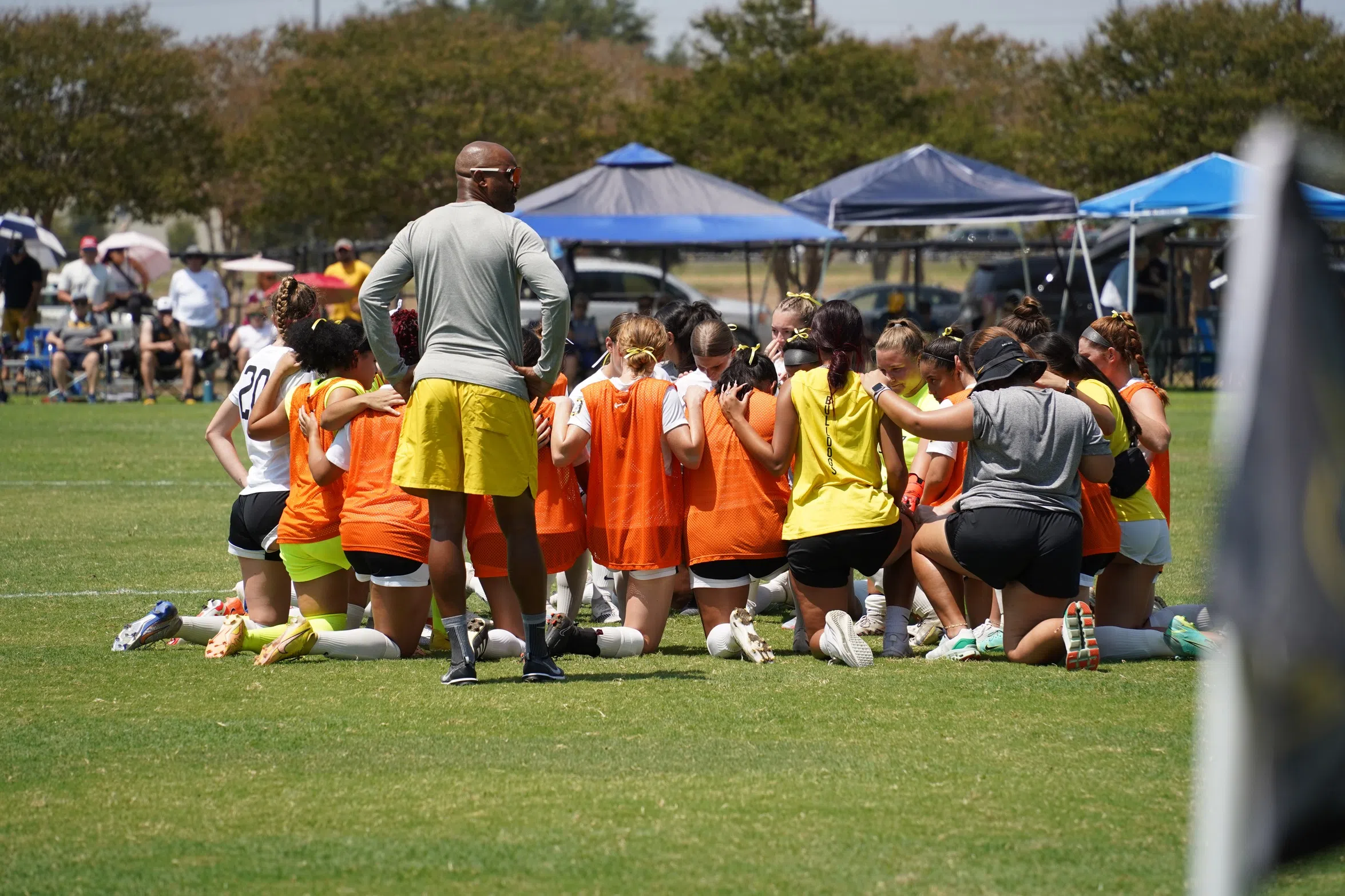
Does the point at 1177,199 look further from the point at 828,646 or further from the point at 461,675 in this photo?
the point at 461,675

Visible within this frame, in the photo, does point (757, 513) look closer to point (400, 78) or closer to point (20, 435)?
point (20, 435)

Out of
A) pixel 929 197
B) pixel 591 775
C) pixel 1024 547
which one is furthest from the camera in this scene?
pixel 929 197

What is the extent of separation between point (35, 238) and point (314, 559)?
2206cm

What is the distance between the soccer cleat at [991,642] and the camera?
6.66 metres

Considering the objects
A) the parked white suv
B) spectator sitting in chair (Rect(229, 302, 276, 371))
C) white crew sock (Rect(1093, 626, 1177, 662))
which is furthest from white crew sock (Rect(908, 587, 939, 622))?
the parked white suv

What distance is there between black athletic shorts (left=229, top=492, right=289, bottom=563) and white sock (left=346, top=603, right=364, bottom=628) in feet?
1.34

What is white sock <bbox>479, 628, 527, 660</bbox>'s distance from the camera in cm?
670

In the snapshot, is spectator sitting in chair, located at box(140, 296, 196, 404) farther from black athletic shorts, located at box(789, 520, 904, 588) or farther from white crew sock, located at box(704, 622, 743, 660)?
black athletic shorts, located at box(789, 520, 904, 588)

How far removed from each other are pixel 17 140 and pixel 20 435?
25.2 meters

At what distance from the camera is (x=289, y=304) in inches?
298

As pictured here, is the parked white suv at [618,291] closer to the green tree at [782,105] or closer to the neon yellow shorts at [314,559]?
the green tree at [782,105]

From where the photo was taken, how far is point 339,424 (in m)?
6.64

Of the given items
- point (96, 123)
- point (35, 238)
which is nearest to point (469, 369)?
point (35, 238)

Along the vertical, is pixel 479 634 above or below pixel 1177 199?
below
